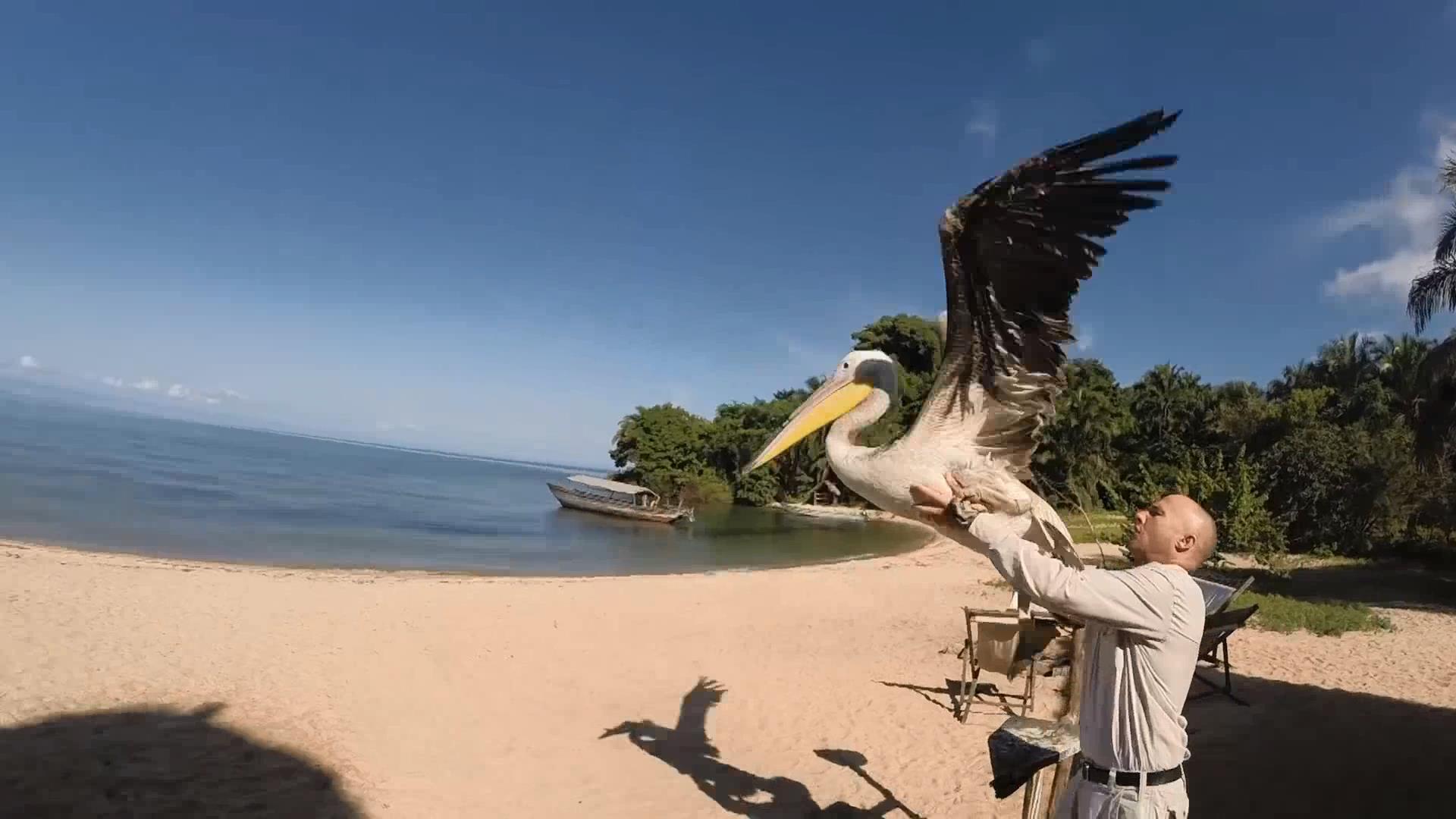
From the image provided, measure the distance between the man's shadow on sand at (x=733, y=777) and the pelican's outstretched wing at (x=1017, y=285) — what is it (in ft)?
11.9

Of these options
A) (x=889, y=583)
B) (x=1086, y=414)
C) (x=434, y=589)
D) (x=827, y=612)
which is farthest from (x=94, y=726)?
(x=1086, y=414)

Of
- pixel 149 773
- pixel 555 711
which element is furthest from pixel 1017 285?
pixel 149 773

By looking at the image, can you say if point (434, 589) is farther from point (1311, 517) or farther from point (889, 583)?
point (1311, 517)

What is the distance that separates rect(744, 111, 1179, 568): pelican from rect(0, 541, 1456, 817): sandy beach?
364 centimetres

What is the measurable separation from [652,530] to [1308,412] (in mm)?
25292

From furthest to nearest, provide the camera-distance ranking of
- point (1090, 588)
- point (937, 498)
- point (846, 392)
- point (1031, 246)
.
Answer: point (846, 392)
point (1031, 246)
point (937, 498)
point (1090, 588)

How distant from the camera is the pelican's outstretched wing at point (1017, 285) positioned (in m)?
3.13

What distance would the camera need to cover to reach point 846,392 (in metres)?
4.09

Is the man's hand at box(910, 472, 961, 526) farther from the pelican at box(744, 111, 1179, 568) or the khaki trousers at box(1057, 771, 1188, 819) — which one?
the khaki trousers at box(1057, 771, 1188, 819)

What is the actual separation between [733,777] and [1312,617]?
1153cm

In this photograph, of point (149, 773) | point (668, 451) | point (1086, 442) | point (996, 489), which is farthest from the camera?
point (668, 451)

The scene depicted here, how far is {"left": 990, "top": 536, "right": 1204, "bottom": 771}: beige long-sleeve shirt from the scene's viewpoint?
1.98m

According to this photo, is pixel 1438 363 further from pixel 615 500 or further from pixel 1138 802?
pixel 615 500

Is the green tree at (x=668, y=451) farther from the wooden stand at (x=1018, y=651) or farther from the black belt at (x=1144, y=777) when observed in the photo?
the black belt at (x=1144, y=777)
